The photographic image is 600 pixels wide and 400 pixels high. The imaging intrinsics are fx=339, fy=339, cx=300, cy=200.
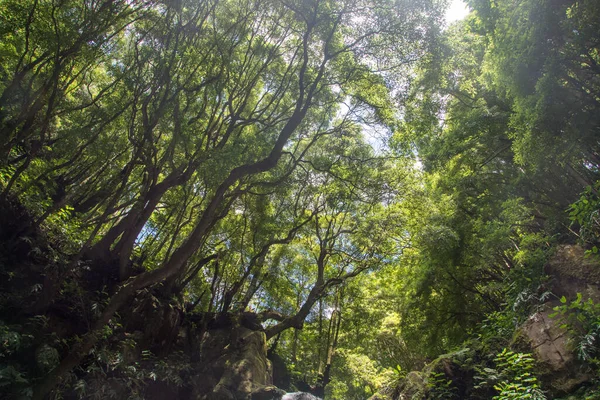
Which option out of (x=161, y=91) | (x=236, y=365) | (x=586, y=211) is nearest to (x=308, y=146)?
(x=161, y=91)

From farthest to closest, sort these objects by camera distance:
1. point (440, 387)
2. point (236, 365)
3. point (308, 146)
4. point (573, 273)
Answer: point (236, 365) < point (308, 146) < point (440, 387) < point (573, 273)

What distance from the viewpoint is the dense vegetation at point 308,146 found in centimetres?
525

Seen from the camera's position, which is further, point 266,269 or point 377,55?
point 266,269

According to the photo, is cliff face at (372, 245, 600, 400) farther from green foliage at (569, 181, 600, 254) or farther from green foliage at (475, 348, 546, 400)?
green foliage at (569, 181, 600, 254)

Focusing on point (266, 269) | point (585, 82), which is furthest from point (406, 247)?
point (585, 82)

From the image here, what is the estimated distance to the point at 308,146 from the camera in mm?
8602

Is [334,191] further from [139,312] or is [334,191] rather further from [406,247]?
[139,312]

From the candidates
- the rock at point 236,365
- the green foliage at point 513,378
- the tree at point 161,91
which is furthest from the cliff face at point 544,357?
the tree at point 161,91

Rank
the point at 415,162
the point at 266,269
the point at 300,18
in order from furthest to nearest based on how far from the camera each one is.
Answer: the point at 266,269 < the point at 415,162 < the point at 300,18

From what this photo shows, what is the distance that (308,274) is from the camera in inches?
667

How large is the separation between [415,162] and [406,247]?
301 centimetres

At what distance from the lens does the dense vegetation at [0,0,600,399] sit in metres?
5.25

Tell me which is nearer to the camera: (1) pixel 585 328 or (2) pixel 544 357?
(1) pixel 585 328

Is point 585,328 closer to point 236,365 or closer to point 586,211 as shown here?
point 586,211
